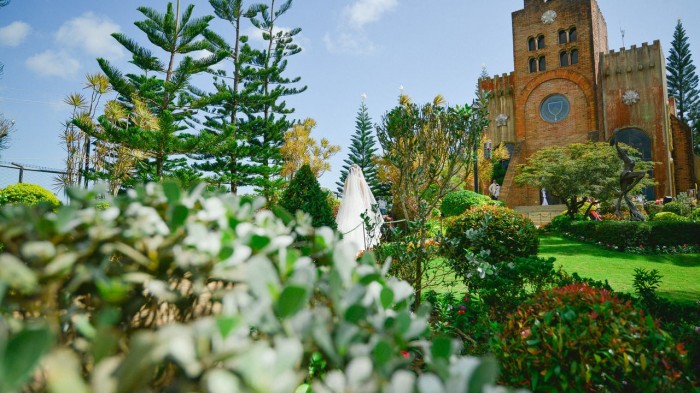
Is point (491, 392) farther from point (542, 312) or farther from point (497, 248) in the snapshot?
point (497, 248)

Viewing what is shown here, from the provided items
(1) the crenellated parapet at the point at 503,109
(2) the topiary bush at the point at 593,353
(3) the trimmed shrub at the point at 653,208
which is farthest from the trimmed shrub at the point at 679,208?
(2) the topiary bush at the point at 593,353

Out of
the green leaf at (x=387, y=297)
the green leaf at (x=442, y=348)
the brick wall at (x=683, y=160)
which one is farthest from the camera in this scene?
the brick wall at (x=683, y=160)

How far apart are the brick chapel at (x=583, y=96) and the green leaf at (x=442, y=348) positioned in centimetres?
2288

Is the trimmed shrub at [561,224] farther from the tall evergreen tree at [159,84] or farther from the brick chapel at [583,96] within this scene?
the tall evergreen tree at [159,84]

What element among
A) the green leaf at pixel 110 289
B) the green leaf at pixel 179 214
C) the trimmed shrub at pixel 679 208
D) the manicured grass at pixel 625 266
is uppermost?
the green leaf at pixel 179 214

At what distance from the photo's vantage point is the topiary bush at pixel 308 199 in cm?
718

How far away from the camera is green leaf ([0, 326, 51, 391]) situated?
344 millimetres

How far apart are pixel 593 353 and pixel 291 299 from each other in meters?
1.90

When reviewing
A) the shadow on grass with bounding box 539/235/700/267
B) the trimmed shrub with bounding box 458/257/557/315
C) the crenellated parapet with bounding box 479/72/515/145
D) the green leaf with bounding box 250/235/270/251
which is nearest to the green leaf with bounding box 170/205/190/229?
the green leaf with bounding box 250/235/270/251

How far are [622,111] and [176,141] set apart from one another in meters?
23.6

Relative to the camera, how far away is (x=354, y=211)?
352 inches

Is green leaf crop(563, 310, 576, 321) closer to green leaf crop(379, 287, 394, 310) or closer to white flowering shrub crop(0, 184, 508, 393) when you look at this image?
white flowering shrub crop(0, 184, 508, 393)

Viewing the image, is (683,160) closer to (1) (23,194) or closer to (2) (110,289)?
(2) (110,289)

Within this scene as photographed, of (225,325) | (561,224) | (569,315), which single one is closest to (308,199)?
(569,315)
